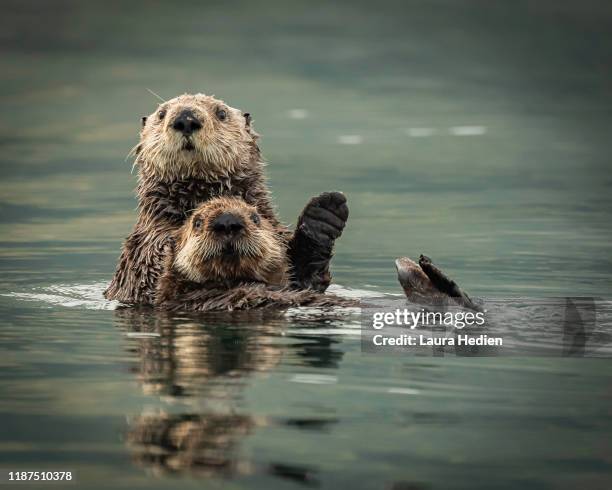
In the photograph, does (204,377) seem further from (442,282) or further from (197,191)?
(197,191)

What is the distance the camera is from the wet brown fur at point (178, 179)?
7531mm

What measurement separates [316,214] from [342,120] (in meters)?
14.7

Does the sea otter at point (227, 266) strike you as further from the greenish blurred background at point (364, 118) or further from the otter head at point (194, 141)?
the greenish blurred background at point (364, 118)

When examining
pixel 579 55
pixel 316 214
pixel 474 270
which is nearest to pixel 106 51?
A: pixel 579 55

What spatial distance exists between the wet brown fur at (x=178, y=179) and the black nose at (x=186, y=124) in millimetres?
33

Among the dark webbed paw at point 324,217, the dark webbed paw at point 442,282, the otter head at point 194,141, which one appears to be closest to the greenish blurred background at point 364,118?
the dark webbed paw at point 324,217

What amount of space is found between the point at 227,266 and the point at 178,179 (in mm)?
741

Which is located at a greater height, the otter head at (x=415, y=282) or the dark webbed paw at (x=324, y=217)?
the dark webbed paw at (x=324, y=217)

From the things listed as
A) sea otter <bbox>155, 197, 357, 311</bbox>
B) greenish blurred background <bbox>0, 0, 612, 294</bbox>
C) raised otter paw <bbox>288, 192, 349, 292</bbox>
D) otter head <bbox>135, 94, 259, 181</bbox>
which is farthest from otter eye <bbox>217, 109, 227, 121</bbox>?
greenish blurred background <bbox>0, 0, 612, 294</bbox>

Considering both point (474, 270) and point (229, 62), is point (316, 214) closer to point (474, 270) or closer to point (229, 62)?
point (474, 270)

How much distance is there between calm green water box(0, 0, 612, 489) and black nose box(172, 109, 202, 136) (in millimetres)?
1024

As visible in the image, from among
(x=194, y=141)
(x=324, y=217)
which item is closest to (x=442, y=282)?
(x=324, y=217)

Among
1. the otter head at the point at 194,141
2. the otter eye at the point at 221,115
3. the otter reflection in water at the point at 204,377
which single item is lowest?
the otter reflection in water at the point at 204,377

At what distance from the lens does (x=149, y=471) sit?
14.7ft
